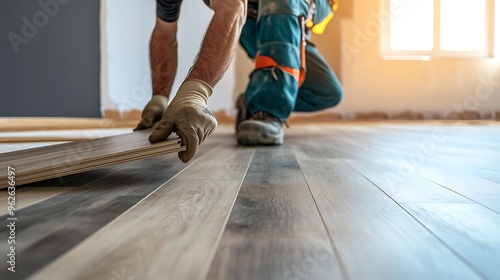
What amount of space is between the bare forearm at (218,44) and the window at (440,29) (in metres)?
3.70

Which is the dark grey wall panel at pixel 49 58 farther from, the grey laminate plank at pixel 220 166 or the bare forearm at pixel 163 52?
the grey laminate plank at pixel 220 166

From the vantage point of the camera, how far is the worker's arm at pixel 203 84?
1011 mm

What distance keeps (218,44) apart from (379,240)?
75cm

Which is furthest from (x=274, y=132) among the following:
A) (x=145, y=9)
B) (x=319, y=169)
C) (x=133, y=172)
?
(x=145, y=9)

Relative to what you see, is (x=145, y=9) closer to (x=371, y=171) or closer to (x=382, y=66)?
(x=382, y=66)

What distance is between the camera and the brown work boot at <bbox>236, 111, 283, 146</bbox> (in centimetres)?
188

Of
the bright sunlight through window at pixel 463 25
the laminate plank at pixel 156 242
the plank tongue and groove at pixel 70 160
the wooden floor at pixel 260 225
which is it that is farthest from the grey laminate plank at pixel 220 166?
the bright sunlight through window at pixel 463 25

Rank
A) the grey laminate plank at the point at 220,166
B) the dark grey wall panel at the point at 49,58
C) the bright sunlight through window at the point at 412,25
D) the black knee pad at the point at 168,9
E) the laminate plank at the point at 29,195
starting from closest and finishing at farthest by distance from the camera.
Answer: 1. the laminate plank at the point at 29,195
2. the grey laminate plank at the point at 220,166
3. the black knee pad at the point at 168,9
4. the dark grey wall panel at the point at 49,58
5. the bright sunlight through window at the point at 412,25

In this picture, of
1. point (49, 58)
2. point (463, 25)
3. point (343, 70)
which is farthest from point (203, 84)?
point (463, 25)

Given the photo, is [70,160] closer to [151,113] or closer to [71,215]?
[71,215]

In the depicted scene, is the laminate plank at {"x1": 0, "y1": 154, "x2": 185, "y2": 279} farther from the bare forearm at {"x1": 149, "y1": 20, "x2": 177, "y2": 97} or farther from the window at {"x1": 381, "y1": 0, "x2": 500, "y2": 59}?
the window at {"x1": 381, "y1": 0, "x2": 500, "y2": 59}

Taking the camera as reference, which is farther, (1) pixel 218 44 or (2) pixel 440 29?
(2) pixel 440 29

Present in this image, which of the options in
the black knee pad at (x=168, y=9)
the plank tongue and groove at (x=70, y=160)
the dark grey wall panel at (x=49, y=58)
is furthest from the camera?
the dark grey wall panel at (x=49, y=58)

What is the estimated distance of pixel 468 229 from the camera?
62 centimetres
